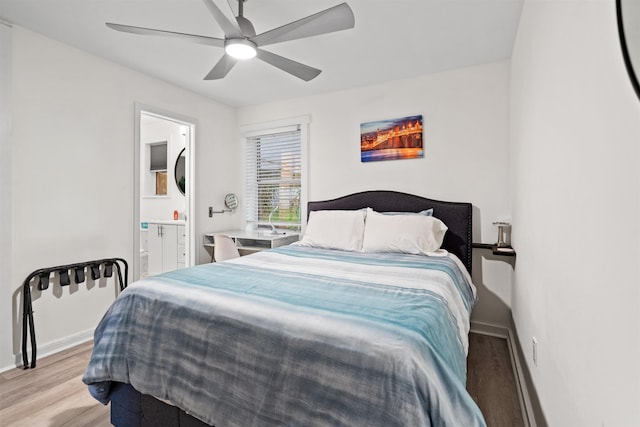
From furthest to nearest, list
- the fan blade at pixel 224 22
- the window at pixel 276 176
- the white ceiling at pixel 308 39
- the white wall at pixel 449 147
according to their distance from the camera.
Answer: the window at pixel 276 176 → the white wall at pixel 449 147 → the white ceiling at pixel 308 39 → the fan blade at pixel 224 22

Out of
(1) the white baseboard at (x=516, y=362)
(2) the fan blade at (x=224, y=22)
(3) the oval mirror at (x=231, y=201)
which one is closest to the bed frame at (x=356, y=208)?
(1) the white baseboard at (x=516, y=362)

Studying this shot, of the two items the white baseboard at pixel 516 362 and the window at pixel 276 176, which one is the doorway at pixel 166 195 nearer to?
the window at pixel 276 176

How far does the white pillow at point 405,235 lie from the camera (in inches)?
103

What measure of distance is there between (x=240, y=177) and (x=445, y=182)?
2.80 meters

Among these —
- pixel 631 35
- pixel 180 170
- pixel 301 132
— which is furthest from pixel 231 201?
pixel 631 35

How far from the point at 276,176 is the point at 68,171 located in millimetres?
2268

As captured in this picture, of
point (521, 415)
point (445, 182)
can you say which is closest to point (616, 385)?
point (521, 415)

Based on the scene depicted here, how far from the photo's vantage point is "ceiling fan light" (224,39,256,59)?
195 centimetres

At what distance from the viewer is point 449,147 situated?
10.4 feet

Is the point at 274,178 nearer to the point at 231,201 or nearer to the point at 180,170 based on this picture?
the point at 231,201

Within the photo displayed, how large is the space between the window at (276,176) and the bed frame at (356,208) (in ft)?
1.50

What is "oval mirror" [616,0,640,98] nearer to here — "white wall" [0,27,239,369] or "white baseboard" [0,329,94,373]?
"white wall" [0,27,239,369]

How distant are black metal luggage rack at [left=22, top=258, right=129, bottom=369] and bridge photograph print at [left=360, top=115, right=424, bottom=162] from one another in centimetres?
279

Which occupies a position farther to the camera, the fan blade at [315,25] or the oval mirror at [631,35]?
the fan blade at [315,25]
